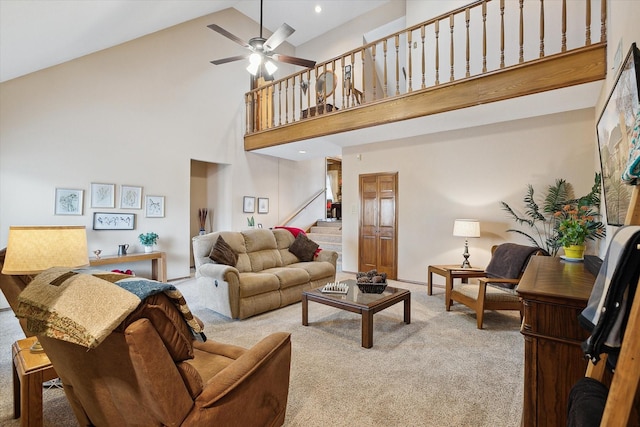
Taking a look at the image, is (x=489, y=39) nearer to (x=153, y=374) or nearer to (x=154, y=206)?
(x=153, y=374)

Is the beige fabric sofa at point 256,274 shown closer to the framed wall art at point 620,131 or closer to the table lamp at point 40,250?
the table lamp at point 40,250

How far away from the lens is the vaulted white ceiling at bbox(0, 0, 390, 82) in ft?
8.21

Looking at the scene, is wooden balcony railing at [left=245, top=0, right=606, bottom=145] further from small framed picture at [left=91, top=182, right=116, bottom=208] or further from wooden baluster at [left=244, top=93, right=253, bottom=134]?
small framed picture at [left=91, top=182, right=116, bottom=208]

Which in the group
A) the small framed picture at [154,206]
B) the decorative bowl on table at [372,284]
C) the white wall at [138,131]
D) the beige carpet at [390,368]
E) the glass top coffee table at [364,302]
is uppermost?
Result: the white wall at [138,131]

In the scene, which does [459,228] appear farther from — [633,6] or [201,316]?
[201,316]

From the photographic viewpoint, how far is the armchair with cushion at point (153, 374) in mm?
926

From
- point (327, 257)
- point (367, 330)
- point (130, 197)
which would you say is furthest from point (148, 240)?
point (367, 330)

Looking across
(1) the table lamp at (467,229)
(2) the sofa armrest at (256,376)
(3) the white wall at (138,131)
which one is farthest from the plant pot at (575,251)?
(3) the white wall at (138,131)

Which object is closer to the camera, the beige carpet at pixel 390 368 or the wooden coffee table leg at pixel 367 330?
the beige carpet at pixel 390 368

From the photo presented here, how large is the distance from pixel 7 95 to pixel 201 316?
3537 mm

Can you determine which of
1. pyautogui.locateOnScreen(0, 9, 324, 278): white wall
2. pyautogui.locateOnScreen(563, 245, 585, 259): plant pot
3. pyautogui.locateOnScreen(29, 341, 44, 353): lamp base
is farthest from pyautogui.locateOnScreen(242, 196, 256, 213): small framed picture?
pyautogui.locateOnScreen(563, 245, 585, 259): plant pot

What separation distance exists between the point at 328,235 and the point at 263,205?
1711 mm

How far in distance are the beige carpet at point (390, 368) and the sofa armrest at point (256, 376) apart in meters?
0.47

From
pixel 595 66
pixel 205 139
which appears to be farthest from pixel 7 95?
pixel 595 66
